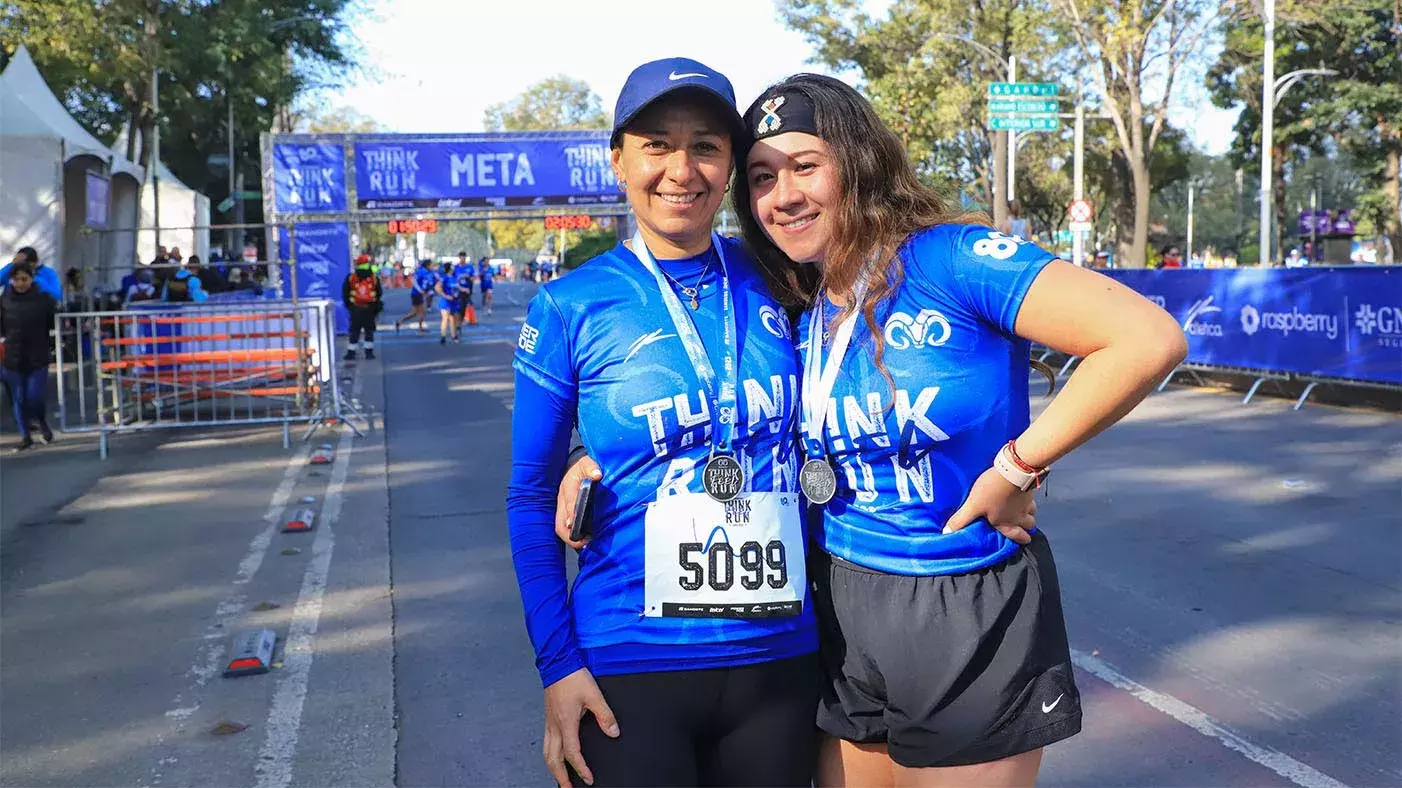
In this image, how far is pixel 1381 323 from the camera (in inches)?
536

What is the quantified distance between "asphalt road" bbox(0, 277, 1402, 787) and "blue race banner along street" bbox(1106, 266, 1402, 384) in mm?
2087

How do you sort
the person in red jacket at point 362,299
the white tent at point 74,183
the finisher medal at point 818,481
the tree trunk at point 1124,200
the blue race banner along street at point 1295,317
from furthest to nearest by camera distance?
1. the tree trunk at point 1124,200
2. the person in red jacket at point 362,299
3. the white tent at point 74,183
4. the blue race banner along street at point 1295,317
5. the finisher medal at point 818,481

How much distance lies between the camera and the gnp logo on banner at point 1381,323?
44.0 ft

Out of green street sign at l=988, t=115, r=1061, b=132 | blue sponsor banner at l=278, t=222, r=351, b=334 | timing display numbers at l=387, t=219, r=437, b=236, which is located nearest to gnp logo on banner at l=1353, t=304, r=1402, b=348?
green street sign at l=988, t=115, r=1061, b=132

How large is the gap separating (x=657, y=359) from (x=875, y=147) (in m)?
0.57

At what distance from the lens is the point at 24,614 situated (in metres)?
7.02

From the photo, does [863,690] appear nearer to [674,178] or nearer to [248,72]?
[674,178]

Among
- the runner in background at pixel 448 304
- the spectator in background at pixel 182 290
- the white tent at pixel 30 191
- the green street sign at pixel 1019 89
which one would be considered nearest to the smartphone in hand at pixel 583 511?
the spectator in background at pixel 182 290

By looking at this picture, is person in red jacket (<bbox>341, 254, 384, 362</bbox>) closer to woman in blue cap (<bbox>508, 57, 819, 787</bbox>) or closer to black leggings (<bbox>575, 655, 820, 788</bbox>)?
woman in blue cap (<bbox>508, 57, 819, 787</bbox>)

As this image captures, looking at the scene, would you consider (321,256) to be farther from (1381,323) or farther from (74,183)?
(1381,323)

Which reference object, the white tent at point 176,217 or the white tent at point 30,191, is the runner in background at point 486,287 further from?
the white tent at point 30,191

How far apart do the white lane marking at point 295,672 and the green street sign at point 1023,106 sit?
21594mm

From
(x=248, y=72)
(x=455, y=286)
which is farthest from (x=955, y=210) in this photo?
(x=248, y=72)

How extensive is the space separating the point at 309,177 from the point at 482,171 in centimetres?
367
